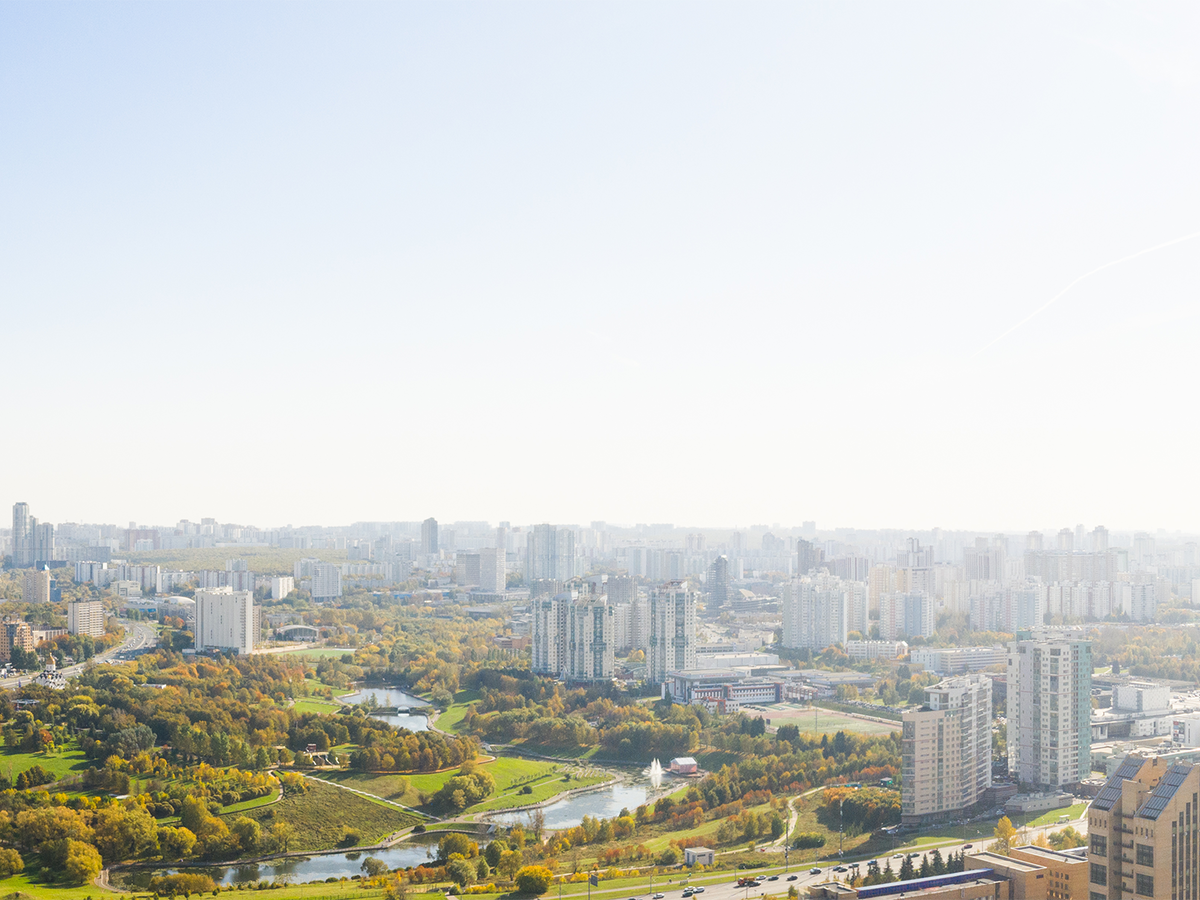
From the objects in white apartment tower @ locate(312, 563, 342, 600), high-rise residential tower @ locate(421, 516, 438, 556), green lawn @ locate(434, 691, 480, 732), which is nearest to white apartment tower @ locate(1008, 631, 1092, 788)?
green lawn @ locate(434, 691, 480, 732)

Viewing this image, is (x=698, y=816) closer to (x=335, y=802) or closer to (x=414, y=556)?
(x=335, y=802)

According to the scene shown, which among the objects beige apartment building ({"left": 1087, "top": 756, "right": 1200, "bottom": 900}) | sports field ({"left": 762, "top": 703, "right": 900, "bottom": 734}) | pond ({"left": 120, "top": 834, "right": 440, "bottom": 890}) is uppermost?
beige apartment building ({"left": 1087, "top": 756, "right": 1200, "bottom": 900})

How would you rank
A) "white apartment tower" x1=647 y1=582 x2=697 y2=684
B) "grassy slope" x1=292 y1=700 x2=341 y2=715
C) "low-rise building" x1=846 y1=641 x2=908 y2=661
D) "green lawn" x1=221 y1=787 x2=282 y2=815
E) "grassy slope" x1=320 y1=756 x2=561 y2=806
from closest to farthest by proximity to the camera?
"green lawn" x1=221 y1=787 x2=282 y2=815 < "grassy slope" x1=320 y1=756 x2=561 y2=806 < "grassy slope" x1=292 y1=700 x2=341 y2=715 < "white apartment tower" x1=647 y1=582 x2=697 y2=684 < "low-rise building" x1=846 y1=641 x2=908 y2=661

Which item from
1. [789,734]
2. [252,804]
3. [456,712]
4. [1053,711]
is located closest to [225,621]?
[456,712]

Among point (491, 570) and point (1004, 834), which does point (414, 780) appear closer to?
point (1004, 834)

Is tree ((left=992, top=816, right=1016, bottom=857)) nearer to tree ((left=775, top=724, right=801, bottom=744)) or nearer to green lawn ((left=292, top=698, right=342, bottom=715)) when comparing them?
tree ((left=775, top=724, right=801, bottom=744))

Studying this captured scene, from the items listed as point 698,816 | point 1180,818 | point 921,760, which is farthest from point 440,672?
point 1180,818

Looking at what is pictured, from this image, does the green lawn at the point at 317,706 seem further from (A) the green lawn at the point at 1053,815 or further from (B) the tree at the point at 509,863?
(A) the green lawn at the point at 1053,815

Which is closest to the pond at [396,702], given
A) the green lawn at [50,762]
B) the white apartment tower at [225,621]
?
the white apartment tower at [225,621]
